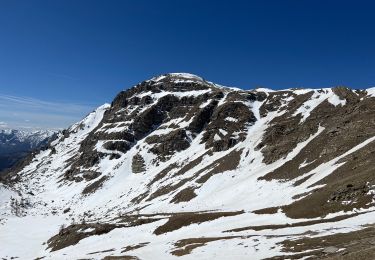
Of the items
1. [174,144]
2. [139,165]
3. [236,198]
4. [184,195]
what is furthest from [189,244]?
[139,165]

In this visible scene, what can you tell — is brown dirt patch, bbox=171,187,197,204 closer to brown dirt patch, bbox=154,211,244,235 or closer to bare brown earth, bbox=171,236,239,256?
brown dirt patch, bbox=154,211,244,235

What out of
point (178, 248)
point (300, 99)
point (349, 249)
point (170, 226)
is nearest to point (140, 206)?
point (170, 226)

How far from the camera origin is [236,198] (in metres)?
97.0

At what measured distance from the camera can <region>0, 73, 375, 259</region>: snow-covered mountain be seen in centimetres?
4788

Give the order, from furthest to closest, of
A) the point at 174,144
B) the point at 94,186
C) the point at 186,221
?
the point at 174,144 → the point at 94,186 → the point at 186,221

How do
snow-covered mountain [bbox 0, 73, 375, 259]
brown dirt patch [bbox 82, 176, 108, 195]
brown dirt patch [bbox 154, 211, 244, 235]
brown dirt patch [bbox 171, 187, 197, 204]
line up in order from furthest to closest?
brown dirt patch [bbox 82, 176, 108, 195]
brown dirt patch [bbox 171, 187, 197, 204]
brown dirt patch [bbox 154, 211, 244, 235]
snow-covered mountain [bbox 0, 73, 375, 259]

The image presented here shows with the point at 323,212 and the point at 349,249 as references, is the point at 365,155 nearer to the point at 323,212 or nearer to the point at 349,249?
the point at 323,212

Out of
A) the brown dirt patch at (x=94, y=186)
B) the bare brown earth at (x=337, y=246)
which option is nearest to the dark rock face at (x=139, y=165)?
the brown dirt patch at (x=94, y=186)

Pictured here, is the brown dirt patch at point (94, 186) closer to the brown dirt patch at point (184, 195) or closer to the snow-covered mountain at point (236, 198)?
the snow-covered mountain at point (236, 198)

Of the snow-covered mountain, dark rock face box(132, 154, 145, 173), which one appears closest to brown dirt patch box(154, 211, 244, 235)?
the snow-covered mountain

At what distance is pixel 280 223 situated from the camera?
55.9 meters

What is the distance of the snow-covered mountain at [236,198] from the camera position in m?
47.9

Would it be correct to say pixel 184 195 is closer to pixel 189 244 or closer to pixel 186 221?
pixel 186 221

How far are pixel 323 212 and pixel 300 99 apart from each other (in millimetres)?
127758
